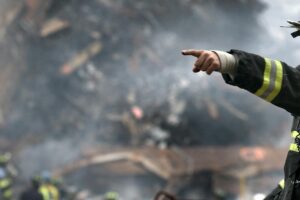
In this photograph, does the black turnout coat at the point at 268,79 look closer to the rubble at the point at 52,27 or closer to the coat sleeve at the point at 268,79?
the coat sleeve at the point at 268,79

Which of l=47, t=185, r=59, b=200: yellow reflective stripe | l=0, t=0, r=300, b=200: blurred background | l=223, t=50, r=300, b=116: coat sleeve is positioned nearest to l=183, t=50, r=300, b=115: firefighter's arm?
l=223, t=50, r=300, b=116: coat sleeve

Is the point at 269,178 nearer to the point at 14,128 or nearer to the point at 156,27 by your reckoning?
the point at 156,27

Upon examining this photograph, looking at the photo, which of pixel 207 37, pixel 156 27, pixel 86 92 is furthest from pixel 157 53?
pixel 86 92

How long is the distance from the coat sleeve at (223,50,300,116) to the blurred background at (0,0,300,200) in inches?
382

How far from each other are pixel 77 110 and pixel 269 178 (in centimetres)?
646

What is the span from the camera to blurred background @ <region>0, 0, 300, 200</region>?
11.6 metres

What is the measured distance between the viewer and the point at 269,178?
10945 millimetres

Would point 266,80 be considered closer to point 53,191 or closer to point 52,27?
point 53,191

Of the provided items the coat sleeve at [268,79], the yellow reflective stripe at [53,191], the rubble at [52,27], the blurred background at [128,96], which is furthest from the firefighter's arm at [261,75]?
the rubble at [52,27]

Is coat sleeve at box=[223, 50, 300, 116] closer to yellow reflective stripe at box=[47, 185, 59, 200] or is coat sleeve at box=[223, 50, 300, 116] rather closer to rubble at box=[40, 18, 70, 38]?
yellow reflective stripe at box=[47, 185, 59, 200]

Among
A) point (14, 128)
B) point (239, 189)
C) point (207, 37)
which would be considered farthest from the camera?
point (207, 37)

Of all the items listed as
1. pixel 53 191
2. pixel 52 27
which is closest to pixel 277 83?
pixel 53 191

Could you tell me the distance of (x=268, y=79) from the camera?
1650 mm

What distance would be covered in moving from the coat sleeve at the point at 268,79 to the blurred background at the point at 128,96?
970cm
